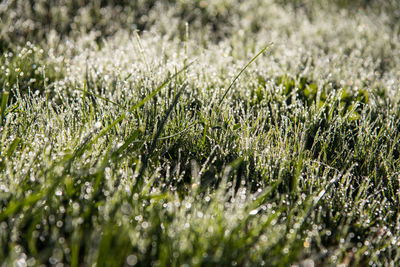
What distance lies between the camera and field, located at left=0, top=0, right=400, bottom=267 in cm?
116

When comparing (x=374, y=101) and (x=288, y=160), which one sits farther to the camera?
(x=374, y=101)

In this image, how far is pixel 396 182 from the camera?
1681 mm

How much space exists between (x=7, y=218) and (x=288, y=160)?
1258 millimetres

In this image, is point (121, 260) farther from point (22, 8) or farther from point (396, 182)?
point (22, 8)

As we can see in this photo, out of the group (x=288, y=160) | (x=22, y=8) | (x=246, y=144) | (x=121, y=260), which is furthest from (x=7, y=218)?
(x=22, y=8)

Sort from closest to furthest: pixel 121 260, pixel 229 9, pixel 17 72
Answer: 1. pixel 121 260
2. pixel 17 72
3. pixel 229 9

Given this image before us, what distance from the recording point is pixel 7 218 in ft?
3.93

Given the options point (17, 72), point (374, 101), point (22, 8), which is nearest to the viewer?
point (17, 72)

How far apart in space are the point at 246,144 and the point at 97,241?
88cm

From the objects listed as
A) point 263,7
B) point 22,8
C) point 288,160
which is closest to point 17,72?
point 288,160

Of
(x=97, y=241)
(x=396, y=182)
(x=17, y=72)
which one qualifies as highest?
(x=17, y=72)

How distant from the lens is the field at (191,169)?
1164 millimetres

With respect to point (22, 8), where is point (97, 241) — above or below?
below

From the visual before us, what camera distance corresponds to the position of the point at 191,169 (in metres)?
1.70
